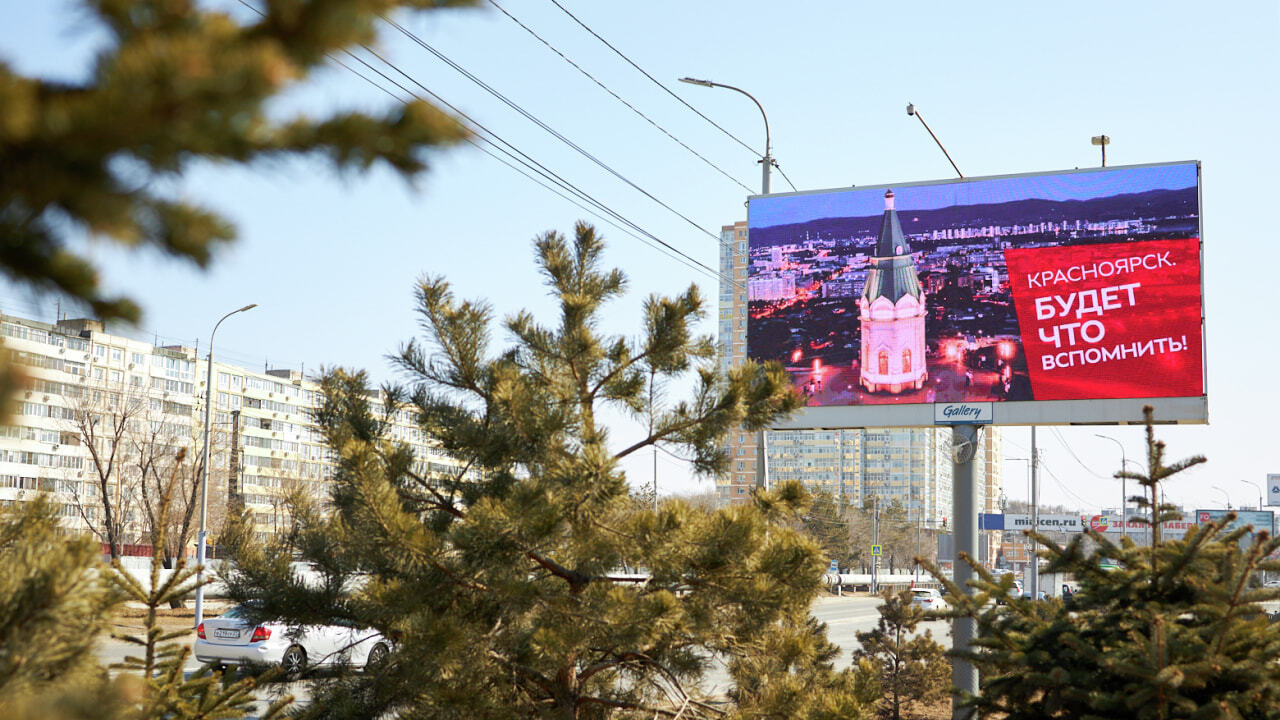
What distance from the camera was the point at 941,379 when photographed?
13.9 metres

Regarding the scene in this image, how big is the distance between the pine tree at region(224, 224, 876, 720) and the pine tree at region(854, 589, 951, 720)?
820 centimetres

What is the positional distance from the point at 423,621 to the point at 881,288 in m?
10.1

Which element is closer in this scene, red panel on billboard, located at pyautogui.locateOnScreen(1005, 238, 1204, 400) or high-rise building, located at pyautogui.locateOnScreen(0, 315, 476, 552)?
red panel on billboard, located at pyautogui.locateOnScreen(1005, 238, 1204, 400)

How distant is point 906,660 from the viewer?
1505 centimetres

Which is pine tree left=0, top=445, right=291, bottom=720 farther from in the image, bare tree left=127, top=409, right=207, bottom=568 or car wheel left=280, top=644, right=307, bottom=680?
bare tree left=127, top=409, right=207, bottom=568

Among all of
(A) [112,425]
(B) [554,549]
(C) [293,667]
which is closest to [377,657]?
(C) [293,667]

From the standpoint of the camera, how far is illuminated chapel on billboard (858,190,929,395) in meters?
14.0

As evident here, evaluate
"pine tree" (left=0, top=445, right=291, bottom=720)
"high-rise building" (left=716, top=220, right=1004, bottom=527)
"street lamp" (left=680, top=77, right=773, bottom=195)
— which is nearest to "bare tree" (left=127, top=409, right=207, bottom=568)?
"street lamp" (left=680, top=77, right=773, bottom=195)

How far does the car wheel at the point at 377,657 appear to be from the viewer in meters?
6.46

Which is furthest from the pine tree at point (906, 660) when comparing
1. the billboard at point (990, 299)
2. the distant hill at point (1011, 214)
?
the distant hill at point (1011, 214)

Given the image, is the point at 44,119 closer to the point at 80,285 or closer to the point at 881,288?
the point at 80,285

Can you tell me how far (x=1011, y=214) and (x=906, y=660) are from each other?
6.21 m

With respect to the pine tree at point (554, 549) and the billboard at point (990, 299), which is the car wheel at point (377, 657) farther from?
the billboard at point (990, 299)

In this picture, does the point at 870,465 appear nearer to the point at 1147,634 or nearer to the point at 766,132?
the point at 766,132
